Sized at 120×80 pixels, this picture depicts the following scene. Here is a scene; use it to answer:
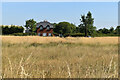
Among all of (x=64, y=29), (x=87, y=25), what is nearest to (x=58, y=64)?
(x=87, y=25)

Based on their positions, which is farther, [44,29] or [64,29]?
[64,29]

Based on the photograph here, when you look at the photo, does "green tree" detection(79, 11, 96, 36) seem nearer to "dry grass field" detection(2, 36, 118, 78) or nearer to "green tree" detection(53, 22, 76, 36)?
"green tree" detection(53, 22, 76, 36)

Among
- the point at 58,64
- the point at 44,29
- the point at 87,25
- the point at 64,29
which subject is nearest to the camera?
the point at 58,64

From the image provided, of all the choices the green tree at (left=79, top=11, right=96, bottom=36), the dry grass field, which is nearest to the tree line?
the green tree at (left=79, top=11, right=96, bottom=36)

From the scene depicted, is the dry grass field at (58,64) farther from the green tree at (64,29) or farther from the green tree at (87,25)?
the green tree at (64,29)

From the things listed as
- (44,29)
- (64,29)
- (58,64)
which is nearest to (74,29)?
(64,29)

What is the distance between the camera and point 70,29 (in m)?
39.1

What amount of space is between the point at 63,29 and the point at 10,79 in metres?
38.7

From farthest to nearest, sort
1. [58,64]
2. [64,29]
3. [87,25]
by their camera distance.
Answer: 1. [64,29]
2. [87,25]
3. [58,64]

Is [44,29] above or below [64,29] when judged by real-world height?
below

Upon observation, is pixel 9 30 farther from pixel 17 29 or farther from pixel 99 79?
pixel 99 79

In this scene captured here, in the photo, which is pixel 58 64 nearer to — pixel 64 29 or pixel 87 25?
pixel 87 25

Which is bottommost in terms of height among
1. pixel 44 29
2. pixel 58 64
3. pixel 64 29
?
pixel 58 64

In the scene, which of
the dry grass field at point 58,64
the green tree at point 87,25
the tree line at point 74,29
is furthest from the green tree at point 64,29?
the dry grass field at point 58,64
